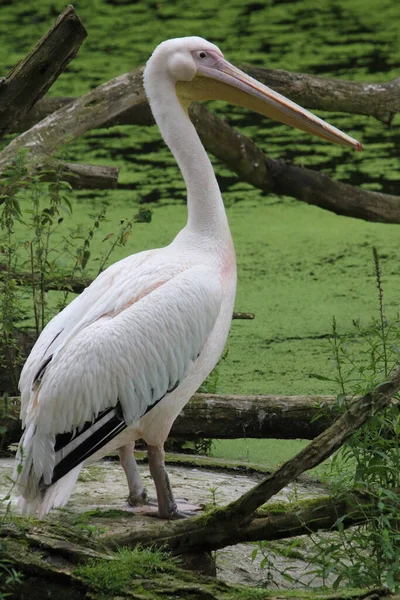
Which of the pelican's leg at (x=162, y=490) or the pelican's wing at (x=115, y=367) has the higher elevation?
the pelican's wing at (x=115, y=367)

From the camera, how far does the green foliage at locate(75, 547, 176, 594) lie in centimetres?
231

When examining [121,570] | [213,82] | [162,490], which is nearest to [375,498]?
[121,570]

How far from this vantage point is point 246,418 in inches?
157

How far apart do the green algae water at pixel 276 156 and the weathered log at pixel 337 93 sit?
1054mm

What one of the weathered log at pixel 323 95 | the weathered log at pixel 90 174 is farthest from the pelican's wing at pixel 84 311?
the weathered log at pixel 323 95

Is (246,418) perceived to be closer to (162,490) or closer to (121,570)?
(162,490)

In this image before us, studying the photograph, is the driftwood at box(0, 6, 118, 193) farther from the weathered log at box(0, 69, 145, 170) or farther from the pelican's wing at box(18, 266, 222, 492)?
the weathered log at box(0, 69, 145, 170)

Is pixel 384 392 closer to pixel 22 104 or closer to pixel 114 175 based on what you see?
pixel 22 104

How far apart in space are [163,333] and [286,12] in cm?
796

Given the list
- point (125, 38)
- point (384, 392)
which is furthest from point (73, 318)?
point (125, 38)

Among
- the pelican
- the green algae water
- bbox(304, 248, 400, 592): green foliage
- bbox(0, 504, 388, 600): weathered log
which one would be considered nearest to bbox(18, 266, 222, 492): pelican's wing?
the pelican

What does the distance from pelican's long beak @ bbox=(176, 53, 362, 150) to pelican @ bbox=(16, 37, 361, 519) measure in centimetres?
5

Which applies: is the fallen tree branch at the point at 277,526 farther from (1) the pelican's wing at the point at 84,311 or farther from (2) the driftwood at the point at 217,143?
(2) the driftwood at the point at 217,143

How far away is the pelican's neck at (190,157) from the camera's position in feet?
12.2
